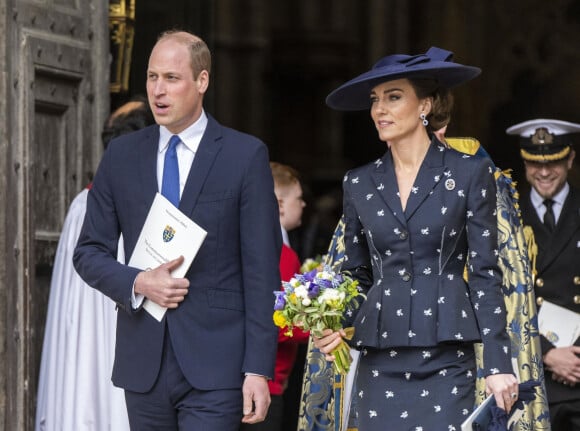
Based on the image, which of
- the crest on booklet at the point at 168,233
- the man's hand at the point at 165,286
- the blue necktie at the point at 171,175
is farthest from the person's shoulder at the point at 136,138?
the man's hand at the point at 165,286

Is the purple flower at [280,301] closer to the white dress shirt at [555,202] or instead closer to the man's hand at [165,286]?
the man's hand at [165,286]

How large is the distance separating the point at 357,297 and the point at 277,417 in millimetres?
1975

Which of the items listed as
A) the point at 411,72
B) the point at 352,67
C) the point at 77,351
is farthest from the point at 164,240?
Result: the point at 352,67

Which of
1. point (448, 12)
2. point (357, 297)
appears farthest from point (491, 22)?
point (357, 297)

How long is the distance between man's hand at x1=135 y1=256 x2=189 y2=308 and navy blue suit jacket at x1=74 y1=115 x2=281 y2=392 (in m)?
0.05

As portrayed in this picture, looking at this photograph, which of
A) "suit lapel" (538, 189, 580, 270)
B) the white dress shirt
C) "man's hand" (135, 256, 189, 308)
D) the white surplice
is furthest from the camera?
the white dress shirt

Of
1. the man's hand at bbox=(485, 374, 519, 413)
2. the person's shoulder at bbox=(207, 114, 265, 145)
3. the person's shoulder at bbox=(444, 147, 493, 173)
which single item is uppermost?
the person's shoulder at bbox=(207, 114, 265, 145)

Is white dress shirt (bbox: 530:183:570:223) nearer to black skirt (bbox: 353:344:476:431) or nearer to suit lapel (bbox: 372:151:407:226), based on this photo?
suit lapel (bbox: 372:151:407:226)

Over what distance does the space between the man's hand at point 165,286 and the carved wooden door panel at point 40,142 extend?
1522 millimetres

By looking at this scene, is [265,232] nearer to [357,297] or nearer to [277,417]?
[357,297]

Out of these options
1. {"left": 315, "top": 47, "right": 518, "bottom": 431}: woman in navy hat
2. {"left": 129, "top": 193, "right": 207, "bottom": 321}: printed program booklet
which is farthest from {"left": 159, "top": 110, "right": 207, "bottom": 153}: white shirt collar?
{"left": 315, "top": 47, "right": 518, "bottom": 431}: woman in navy hat

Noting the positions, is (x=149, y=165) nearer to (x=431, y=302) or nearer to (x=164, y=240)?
(x=164, y=240)

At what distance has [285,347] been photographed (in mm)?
6652

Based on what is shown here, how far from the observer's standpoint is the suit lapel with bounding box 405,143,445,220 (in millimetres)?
4746
